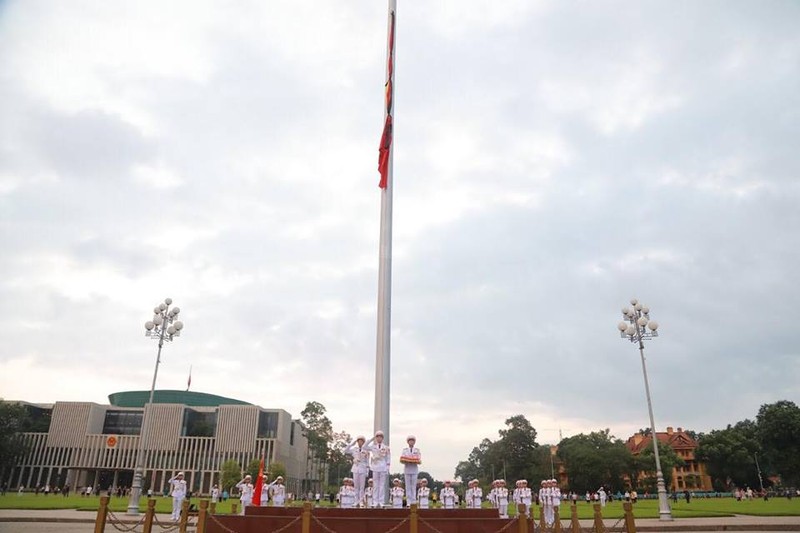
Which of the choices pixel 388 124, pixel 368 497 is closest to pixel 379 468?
pixel 368 497

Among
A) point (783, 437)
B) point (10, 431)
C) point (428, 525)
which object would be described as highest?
point (783, 437)

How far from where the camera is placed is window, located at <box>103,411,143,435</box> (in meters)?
73.6

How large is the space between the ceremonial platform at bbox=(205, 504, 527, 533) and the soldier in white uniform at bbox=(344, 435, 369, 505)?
8.31 feet

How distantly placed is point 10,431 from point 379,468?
6260 centimetres

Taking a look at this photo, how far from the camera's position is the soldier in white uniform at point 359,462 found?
13.8 m

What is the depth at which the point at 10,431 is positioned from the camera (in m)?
58.4

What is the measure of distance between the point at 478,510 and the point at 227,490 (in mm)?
49083

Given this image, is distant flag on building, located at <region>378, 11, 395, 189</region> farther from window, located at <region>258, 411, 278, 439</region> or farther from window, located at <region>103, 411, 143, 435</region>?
window, located at <region>103, 411, 143, 435</region>

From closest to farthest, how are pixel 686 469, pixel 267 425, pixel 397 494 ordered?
pixel 397 494 → pixel 267 425 → pixel 686 469

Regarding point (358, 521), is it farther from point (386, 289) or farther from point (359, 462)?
point (386, 289)

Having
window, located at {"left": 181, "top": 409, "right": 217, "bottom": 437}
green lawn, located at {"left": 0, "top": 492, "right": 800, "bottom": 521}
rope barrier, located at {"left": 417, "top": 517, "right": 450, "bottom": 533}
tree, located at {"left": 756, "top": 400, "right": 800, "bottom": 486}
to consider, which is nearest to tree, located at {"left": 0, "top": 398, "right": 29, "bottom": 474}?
window, located at {"left": 181, "top": 409, "right": 217, "bottom": 437}

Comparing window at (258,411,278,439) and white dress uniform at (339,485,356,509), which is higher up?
window at (258,411,278,439)

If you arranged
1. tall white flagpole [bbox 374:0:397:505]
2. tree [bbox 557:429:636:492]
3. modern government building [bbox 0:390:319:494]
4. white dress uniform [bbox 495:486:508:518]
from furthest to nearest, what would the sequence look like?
modern government building [bbox 0:390:319:494], tree [bbox 557:429:636:492], white dress uniform [bbox 495:486:508:518], tall white flagpole [bbox 374:0:397:505]

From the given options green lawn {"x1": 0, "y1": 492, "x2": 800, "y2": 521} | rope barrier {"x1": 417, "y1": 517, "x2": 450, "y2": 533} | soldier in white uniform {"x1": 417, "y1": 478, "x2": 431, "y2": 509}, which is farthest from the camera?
green lawn {"x1": 0, "y1": 492, "x2": 800, "y2": 521}
